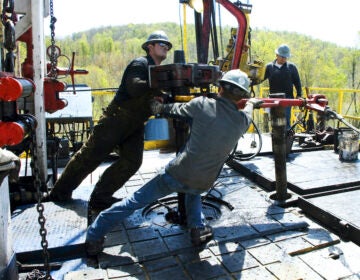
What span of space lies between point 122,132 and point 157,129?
51 centimetres

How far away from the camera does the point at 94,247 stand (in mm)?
3221

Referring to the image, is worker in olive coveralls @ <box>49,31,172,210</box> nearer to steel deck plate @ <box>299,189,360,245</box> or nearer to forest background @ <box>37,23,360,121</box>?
steel deck plate @ <box>299,189,360,245</box>

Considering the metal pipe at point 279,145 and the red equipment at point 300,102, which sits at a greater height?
the red equipment at point 300,102

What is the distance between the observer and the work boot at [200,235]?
332 cm

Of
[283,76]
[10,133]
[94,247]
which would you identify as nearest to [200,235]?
[94,247]

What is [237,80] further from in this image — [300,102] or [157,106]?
[300,102]

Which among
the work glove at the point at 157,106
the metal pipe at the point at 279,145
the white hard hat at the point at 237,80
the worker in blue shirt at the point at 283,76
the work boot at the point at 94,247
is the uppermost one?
the worker in blue shirt at the point at 283,76

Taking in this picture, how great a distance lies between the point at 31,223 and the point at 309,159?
4.25 meters

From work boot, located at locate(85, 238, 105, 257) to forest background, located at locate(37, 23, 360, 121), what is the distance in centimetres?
340

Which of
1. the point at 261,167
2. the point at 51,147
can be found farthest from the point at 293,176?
the point at 51,147

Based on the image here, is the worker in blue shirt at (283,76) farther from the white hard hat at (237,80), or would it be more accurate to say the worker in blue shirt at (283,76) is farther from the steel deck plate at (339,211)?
the white hard hat at (237,80)

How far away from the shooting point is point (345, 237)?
12.0 feet

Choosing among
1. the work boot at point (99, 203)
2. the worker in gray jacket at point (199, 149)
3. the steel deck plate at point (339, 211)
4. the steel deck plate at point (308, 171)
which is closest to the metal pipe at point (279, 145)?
the steel deck plate at point (339, 211)

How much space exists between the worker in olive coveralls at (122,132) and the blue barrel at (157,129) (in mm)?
265
